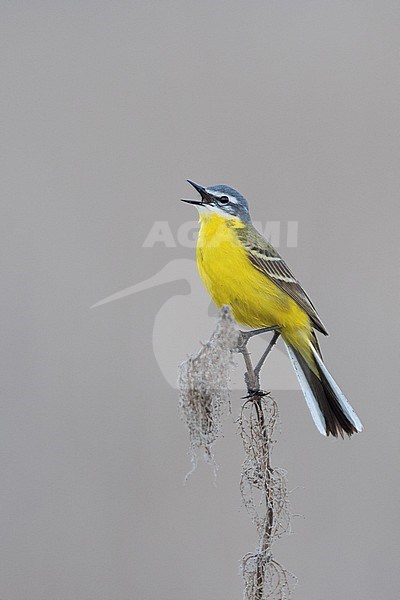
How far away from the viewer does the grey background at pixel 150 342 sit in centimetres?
261

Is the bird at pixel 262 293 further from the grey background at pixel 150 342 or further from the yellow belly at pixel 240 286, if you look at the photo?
the grey background at pixel 150 342

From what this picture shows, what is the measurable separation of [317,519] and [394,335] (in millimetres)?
653

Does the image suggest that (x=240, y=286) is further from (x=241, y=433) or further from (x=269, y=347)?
(x=241, y=433)

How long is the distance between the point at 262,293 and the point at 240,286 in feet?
→ 0.17

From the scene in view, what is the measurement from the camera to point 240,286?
1743 mm

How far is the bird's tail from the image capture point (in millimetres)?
1709

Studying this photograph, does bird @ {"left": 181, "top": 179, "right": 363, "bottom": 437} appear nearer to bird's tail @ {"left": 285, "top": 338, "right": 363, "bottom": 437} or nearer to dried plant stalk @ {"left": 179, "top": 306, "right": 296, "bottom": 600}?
bird's tail @ {"left": 285, "top": 338, "right": 363, "bottom": 437}

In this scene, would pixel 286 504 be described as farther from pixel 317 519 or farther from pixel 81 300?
pixel 81 300

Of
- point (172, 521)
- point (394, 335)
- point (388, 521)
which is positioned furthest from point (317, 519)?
point (394, 335)

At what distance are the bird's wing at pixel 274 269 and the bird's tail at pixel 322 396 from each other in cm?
8

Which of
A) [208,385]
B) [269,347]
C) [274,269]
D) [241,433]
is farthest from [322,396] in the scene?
[208,385]

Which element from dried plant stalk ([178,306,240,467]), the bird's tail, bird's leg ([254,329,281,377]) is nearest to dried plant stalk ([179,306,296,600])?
dried plant stalk ([178,306,240,467])

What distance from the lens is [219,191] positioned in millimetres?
1803

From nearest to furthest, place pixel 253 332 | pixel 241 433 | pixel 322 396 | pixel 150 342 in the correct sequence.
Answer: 1. pixel 241 433
2. pixel 253 332
3. pixel 322 396
4. pixel 150 342
